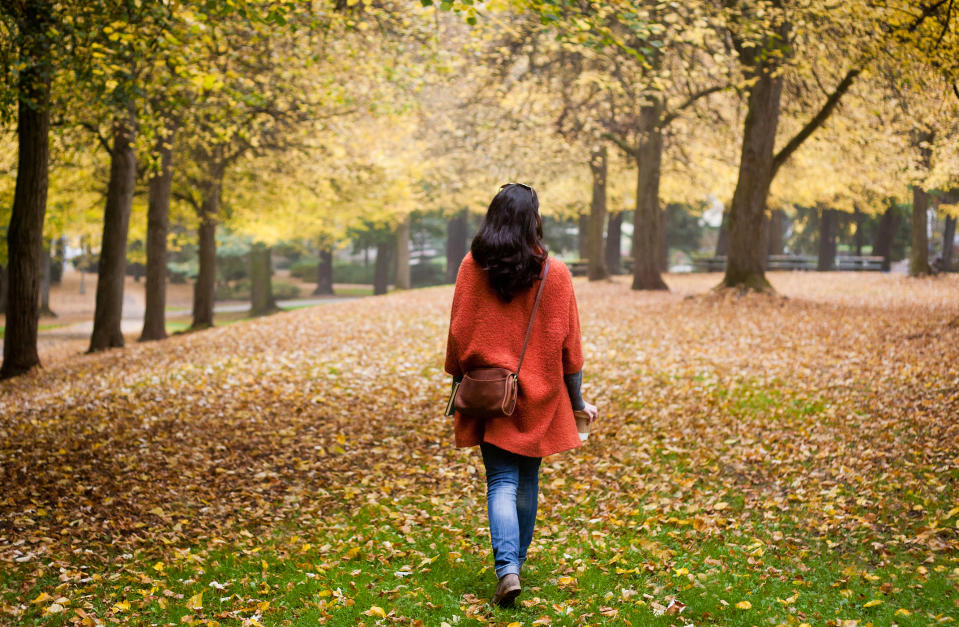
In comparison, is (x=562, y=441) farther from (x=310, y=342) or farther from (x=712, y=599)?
(x=310, y=342)

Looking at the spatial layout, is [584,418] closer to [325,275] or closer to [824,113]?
[824,113]

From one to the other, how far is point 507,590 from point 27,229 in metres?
10.5

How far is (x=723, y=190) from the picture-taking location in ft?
85.1

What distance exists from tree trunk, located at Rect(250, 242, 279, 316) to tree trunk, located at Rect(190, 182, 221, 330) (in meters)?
12.2

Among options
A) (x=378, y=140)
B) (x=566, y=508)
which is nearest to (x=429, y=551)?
(x=566, y=508)

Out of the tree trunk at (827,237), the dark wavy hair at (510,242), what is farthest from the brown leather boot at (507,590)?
the tree trunk at (827,237)

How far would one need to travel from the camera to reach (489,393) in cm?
384

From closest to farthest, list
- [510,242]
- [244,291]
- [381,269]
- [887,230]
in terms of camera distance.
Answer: [510,242] < [887,230] < [381,269] < [244,291]

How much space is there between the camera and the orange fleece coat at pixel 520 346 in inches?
155

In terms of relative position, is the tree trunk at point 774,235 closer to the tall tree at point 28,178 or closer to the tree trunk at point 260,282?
the tree trunk at point 260,282

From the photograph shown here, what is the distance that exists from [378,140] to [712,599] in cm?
2039

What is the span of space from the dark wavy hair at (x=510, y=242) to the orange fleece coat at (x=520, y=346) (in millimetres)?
103

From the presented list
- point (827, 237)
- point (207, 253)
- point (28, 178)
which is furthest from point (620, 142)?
point (827, 237)

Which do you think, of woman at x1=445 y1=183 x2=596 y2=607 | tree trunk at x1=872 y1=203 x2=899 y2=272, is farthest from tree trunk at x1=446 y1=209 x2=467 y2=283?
woman at x1=445 y1=183 x2=596 y2=607
